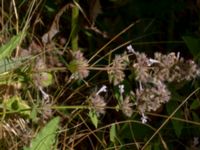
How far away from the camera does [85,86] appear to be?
155 centimetres

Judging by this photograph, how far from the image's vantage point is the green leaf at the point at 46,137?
4.29ft

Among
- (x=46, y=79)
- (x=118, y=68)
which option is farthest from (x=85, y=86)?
(x=118, y=68)

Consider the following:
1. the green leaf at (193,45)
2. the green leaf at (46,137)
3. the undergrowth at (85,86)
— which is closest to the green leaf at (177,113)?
the undergrowth at (85,86)

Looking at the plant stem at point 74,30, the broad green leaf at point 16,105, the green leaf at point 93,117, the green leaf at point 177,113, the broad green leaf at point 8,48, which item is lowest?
the green leaf at point 177,113

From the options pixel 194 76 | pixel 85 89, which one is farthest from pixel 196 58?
pixel 85 89

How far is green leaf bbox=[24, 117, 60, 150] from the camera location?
131 cm

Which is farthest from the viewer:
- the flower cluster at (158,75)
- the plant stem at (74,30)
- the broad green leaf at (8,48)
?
the plant stem at (74,30)

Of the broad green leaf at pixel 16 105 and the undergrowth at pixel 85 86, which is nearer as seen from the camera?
the undergrowth at pixel 85 86

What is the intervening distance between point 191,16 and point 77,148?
50cm

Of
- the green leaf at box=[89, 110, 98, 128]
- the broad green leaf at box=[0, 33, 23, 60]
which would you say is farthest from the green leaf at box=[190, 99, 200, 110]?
the broad green leaf at box=[0, 33, 23, 60]

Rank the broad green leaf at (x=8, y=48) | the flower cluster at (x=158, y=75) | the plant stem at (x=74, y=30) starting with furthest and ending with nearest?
1. the plant stem at (x=74, y=30)
2. the broad green leaf at (x=8, y=48)
3. the flower cluster at (x=158, y=75)

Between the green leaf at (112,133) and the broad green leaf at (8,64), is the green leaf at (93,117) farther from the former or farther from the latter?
the broad green leaf at (8,64)

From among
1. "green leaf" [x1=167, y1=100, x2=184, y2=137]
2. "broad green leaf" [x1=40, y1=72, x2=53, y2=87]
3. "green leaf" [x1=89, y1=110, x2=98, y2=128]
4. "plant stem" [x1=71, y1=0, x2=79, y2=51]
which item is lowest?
"green leaf" [x1=167, y1=100, x2=184, y2=137]

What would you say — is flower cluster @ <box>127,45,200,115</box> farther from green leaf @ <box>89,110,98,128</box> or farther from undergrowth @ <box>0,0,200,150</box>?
green leaf @ <box>89,110,98,128</box>
